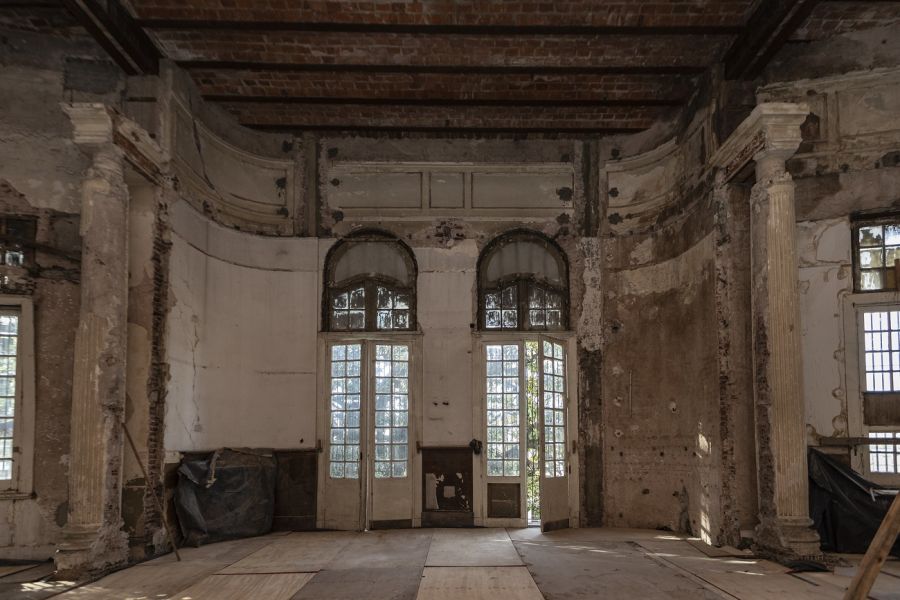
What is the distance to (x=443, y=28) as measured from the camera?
7418mm

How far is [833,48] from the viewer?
755cm

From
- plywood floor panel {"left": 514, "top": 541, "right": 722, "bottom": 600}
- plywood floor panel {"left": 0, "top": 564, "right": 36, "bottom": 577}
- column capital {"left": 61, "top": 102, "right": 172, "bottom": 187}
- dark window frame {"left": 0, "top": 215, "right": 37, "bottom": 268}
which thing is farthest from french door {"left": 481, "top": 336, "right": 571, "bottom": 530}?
dark window frame {"left": 0, "top": 215, "right": 37, "bottom": 268}

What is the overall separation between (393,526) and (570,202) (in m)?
4.69

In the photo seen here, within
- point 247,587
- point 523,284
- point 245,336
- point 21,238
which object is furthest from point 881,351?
point 21,238

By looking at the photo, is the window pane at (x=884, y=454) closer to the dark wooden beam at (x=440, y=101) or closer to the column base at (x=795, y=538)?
the column base at (x=795, y=538)

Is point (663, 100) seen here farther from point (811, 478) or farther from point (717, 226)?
point (811, 478)

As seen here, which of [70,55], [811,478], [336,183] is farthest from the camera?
[336,183]

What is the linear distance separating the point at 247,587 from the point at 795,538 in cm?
448

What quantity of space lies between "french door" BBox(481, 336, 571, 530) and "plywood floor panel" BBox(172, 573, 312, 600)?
138 inches

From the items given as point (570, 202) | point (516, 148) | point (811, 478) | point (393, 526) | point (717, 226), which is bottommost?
point (393, 526)

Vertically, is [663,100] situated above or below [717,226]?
above

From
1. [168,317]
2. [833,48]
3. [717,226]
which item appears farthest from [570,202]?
[168,317]

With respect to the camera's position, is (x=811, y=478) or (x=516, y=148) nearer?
(x=811, y=478)

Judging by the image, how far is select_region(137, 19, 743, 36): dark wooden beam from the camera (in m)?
7.29
